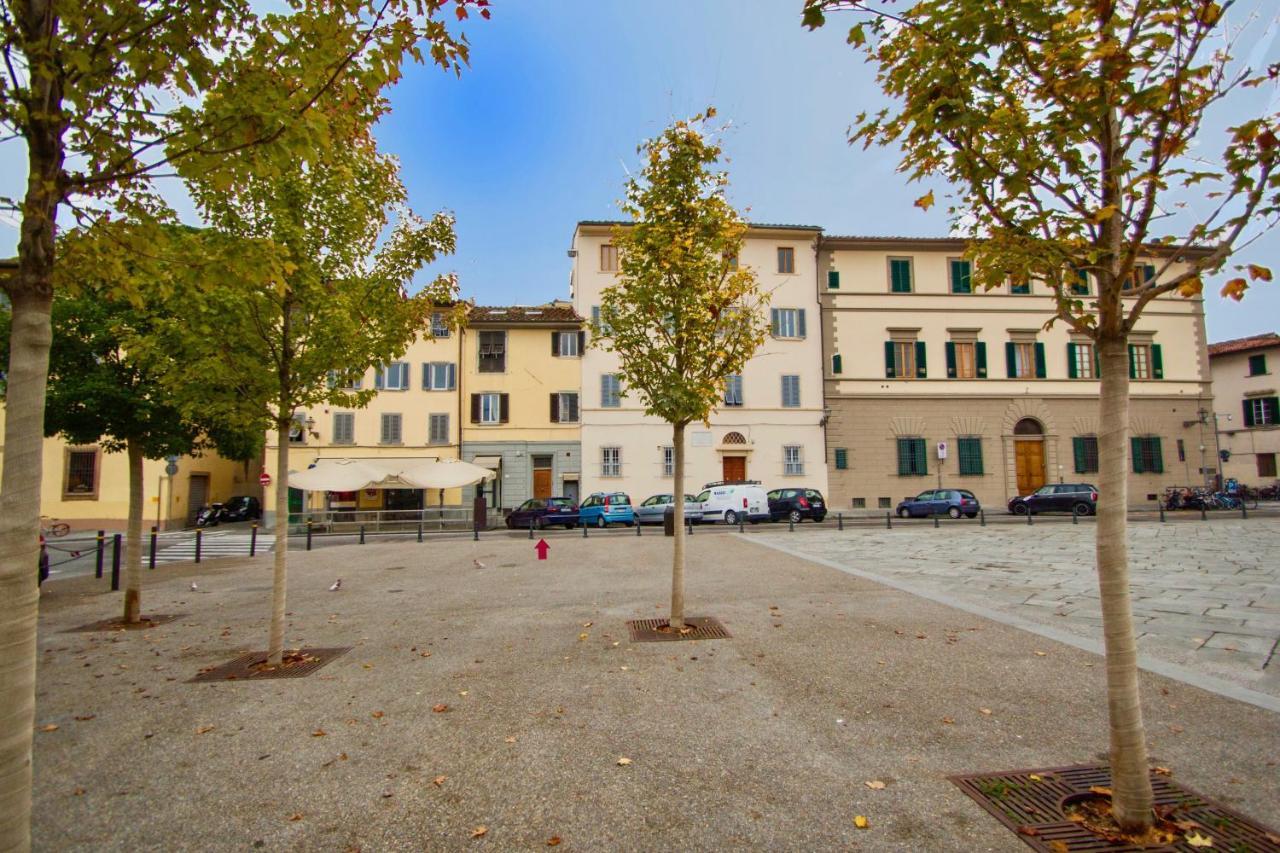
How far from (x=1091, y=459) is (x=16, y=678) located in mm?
39977

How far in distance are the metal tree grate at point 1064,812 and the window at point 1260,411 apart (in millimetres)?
48863

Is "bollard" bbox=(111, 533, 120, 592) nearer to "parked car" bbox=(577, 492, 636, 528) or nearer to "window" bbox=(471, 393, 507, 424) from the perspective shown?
"parked car" bbox=(577, 492, 636, 528)

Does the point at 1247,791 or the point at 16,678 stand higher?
the point at 16,678

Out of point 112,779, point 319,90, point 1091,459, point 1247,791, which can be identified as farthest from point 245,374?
point 1091,459

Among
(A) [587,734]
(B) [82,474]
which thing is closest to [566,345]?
(B) [82,474]

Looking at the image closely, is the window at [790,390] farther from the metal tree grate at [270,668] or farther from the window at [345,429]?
the metal tree grate at [270,668]

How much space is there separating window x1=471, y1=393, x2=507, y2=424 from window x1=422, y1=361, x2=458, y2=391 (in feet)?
4.38

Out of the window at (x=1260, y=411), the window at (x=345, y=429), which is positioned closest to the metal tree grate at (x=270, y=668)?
the window at (x=345, y=429)

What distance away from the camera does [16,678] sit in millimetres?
2561

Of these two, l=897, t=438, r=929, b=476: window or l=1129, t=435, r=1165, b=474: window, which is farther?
l=1129, t=435, r=1165, b=474: window

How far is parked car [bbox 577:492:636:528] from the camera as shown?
95.4ft

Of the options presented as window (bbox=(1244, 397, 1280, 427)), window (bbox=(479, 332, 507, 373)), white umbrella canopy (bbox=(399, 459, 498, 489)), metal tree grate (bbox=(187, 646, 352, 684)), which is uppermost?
window (bbox=(479, 332, 507, 373))

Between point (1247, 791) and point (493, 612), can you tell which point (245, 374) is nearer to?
point (493, 612)

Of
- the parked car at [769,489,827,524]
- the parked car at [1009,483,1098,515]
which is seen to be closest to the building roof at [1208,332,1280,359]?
the parked car at [1009,483,1098,515]
